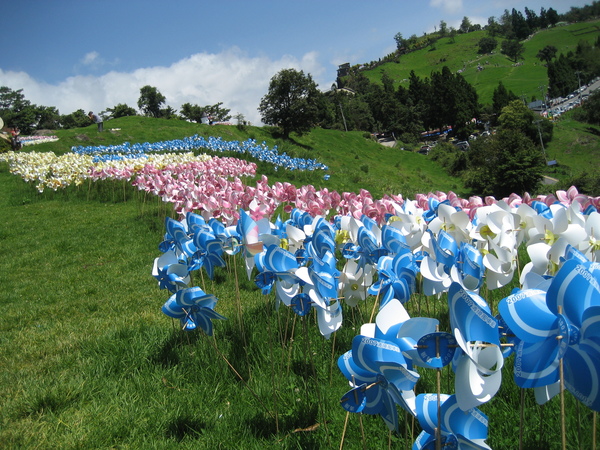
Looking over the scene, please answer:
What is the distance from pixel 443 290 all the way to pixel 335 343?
3.39 feet

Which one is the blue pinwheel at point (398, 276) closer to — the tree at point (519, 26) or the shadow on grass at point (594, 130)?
the shadow on grass at point (594, 130)

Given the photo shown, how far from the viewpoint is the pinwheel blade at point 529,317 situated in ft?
3.08

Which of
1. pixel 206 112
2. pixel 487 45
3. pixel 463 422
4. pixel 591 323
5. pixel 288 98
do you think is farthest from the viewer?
pixel 487 45

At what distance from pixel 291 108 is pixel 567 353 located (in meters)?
32.2

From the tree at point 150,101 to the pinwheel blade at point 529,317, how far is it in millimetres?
64160

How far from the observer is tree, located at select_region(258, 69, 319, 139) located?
3256 centimetres

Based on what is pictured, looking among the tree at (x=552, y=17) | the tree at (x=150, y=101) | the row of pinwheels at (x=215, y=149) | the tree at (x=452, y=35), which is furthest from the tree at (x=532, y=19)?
the row of pinwheels at (x=215, y=149)

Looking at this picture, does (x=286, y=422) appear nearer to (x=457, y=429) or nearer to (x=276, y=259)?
(x=276, y=259)

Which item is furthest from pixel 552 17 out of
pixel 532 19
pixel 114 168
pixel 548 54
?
pixel 114 168

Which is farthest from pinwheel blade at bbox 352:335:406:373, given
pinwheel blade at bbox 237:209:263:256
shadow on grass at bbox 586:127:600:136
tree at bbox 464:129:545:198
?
shadow on grass at bbox 586:127:600:136

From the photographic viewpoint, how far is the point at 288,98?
32.9 metres

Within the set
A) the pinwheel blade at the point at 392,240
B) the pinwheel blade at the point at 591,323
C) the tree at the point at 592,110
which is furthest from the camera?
the tree at the point at 592,110

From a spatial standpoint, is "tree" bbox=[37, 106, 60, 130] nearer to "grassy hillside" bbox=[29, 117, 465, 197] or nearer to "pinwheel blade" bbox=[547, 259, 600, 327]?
"grassy hillside" bbox=[29, 117, 465, 197]

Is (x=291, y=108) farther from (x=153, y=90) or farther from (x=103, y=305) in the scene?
(x=153, y=90)
